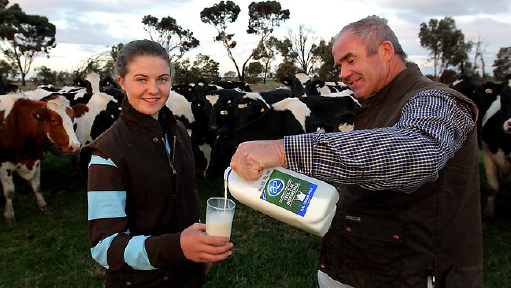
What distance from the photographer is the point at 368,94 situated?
68.4 inches

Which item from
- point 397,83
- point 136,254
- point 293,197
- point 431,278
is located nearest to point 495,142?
point 397,83

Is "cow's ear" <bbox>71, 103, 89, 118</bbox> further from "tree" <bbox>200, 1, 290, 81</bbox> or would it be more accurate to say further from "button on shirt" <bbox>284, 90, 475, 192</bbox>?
"tree" <bbox>200, 1, 290, 81</bbox>

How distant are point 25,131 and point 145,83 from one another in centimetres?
450

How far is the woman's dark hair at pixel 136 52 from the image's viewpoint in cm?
156

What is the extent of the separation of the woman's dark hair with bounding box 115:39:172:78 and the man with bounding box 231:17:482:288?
27.4 inches

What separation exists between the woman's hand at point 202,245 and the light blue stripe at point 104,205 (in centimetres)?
30

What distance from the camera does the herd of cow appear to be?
518cm

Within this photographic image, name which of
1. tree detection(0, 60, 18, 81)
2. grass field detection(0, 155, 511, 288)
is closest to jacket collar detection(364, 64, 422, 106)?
grass field detection(0, 155, 511, 288)

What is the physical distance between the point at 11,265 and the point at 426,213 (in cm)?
420

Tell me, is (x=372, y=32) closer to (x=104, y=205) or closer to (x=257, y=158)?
(x=257, y=158)

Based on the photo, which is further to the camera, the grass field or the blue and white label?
the grass field

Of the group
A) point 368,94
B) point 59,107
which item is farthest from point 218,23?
point 368,94

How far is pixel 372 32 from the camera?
1.58 metres

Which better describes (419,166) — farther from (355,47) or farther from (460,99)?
(355,47)
